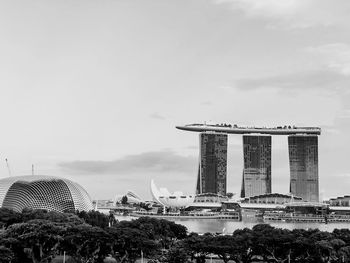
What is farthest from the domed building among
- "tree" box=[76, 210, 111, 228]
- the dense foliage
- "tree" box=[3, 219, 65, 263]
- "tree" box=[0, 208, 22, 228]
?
"tree" box=[3, 219, 65, 263]

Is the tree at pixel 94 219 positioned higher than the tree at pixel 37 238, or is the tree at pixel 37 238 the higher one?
the tree at pixel 94 219

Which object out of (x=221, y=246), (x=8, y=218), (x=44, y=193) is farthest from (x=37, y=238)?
(x=44, y=193)

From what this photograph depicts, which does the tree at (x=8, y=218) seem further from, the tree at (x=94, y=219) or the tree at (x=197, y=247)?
the tree at (x=197, y=247)

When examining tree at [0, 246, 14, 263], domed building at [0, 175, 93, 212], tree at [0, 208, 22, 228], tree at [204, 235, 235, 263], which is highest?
domed building at [0, 175, 93, 212]

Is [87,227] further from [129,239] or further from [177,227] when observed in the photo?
[177,227]

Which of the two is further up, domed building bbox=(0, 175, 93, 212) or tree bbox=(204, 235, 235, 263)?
domed building bbox=(0, 175, 93, 212)

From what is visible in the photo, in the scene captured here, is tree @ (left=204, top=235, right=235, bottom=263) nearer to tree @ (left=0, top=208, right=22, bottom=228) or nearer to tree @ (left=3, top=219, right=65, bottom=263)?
tree @ (left=3, top=219, right=65, bottom=263)

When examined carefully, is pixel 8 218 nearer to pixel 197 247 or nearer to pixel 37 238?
pixel 37 238

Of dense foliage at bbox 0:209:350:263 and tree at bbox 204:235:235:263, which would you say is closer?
dense foliage at bbox 0:209:350:263

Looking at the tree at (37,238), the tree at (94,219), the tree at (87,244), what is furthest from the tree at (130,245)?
the tree at (94,219)
